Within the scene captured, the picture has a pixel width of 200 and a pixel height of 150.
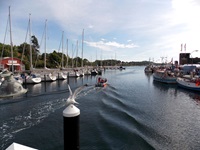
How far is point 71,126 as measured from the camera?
13.5ft

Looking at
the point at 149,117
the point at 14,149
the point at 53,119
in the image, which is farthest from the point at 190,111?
the point at 14,149

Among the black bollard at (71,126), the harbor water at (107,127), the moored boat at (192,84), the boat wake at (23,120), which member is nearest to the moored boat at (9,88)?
the black bollard at (71,126)

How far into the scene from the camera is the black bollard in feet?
13.3

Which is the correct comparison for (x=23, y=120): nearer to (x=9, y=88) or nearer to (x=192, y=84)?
(x=9, y=88)

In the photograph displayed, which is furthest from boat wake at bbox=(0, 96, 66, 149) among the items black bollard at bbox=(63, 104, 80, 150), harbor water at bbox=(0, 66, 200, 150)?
black bollard at bbox=(63, 104, 80, 150)

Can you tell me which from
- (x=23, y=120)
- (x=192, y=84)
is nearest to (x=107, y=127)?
(x=23, y=120)

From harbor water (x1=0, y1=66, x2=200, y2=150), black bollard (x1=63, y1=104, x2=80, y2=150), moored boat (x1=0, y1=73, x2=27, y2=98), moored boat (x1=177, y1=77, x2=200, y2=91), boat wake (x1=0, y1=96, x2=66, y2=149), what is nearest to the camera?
moored boat (x1=0, y1=73, x2=27, y2=98)

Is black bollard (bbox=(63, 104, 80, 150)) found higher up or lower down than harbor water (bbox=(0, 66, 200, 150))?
higher up

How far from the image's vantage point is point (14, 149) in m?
3.44

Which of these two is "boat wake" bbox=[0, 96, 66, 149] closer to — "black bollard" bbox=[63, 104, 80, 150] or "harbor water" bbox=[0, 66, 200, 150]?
"harbor water" bbox=[0, 66, 200, 150]

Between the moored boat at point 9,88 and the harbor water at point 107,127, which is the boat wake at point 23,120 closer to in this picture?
the harbor water at point 107,127

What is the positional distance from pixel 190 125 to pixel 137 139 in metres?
8.65

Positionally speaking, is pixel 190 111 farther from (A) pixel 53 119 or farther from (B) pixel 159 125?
(A) pixel 53 119

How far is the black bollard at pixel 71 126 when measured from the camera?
4.07 metres
